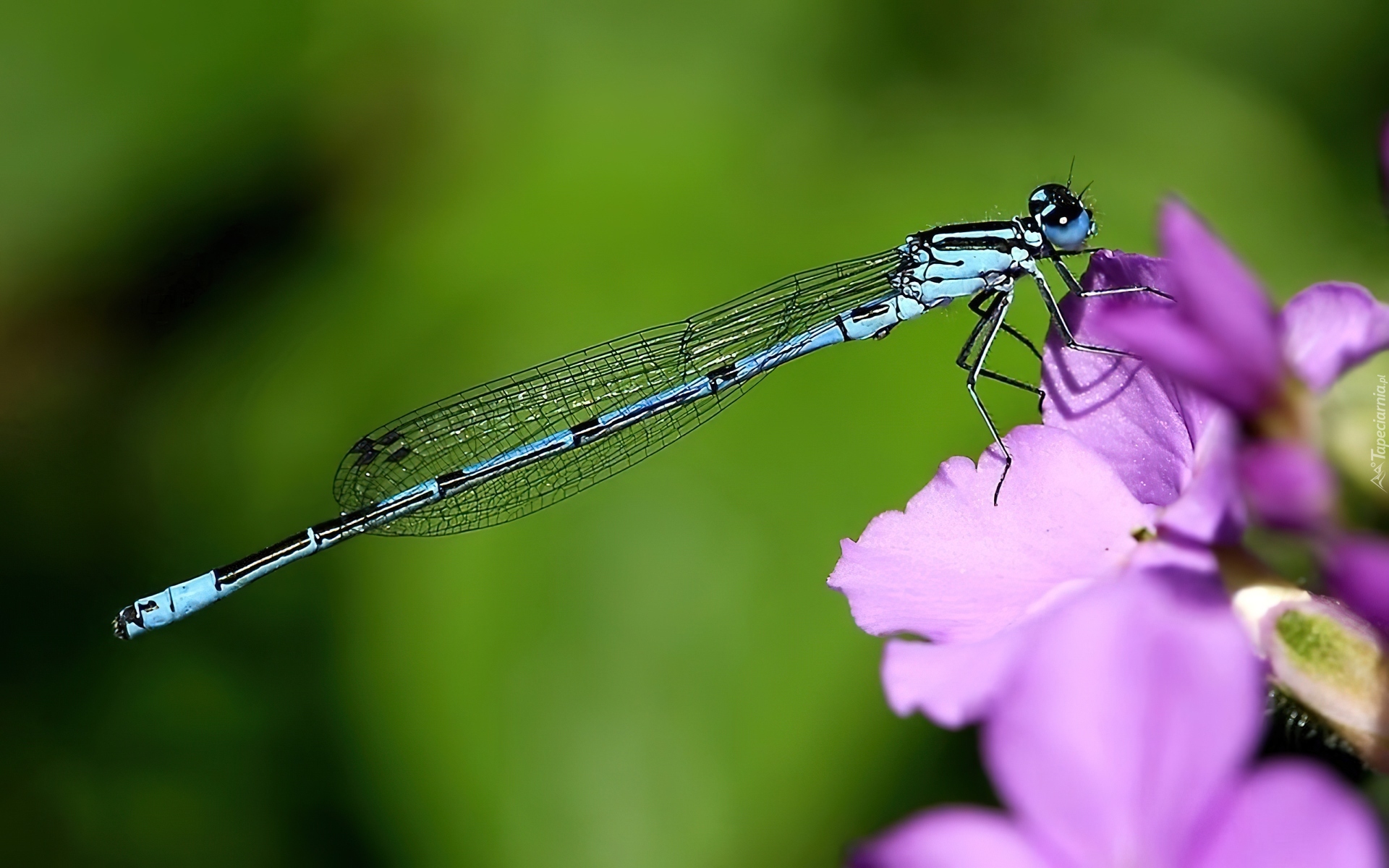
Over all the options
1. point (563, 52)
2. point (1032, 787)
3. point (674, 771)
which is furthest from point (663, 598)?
point (1032, 787)

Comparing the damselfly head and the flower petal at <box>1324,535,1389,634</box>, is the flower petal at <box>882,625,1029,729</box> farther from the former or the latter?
the damselfly head

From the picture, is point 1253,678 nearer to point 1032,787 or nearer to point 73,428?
point 1032,787

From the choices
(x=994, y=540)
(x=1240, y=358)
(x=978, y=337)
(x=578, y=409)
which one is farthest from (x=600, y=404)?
(x=1240, y=358)

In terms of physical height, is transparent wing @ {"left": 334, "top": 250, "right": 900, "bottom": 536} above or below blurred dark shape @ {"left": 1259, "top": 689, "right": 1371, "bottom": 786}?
above

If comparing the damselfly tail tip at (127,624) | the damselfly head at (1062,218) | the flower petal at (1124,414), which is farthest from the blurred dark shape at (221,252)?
the flower petal at (1124,414)

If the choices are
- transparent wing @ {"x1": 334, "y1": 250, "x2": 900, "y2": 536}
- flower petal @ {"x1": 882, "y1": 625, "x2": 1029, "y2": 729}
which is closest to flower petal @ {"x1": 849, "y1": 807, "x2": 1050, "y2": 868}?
flower petal @ {"x1": 882, "y1": 625, "x2": 1029, "y2": 729}

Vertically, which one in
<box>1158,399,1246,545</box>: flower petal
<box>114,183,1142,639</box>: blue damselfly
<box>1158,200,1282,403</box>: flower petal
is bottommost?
<box>1158,399,1246,545</box>: flower petal

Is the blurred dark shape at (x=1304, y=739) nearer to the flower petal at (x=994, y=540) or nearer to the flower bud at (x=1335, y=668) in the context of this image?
the flower bud at (x=1335, y=668)
